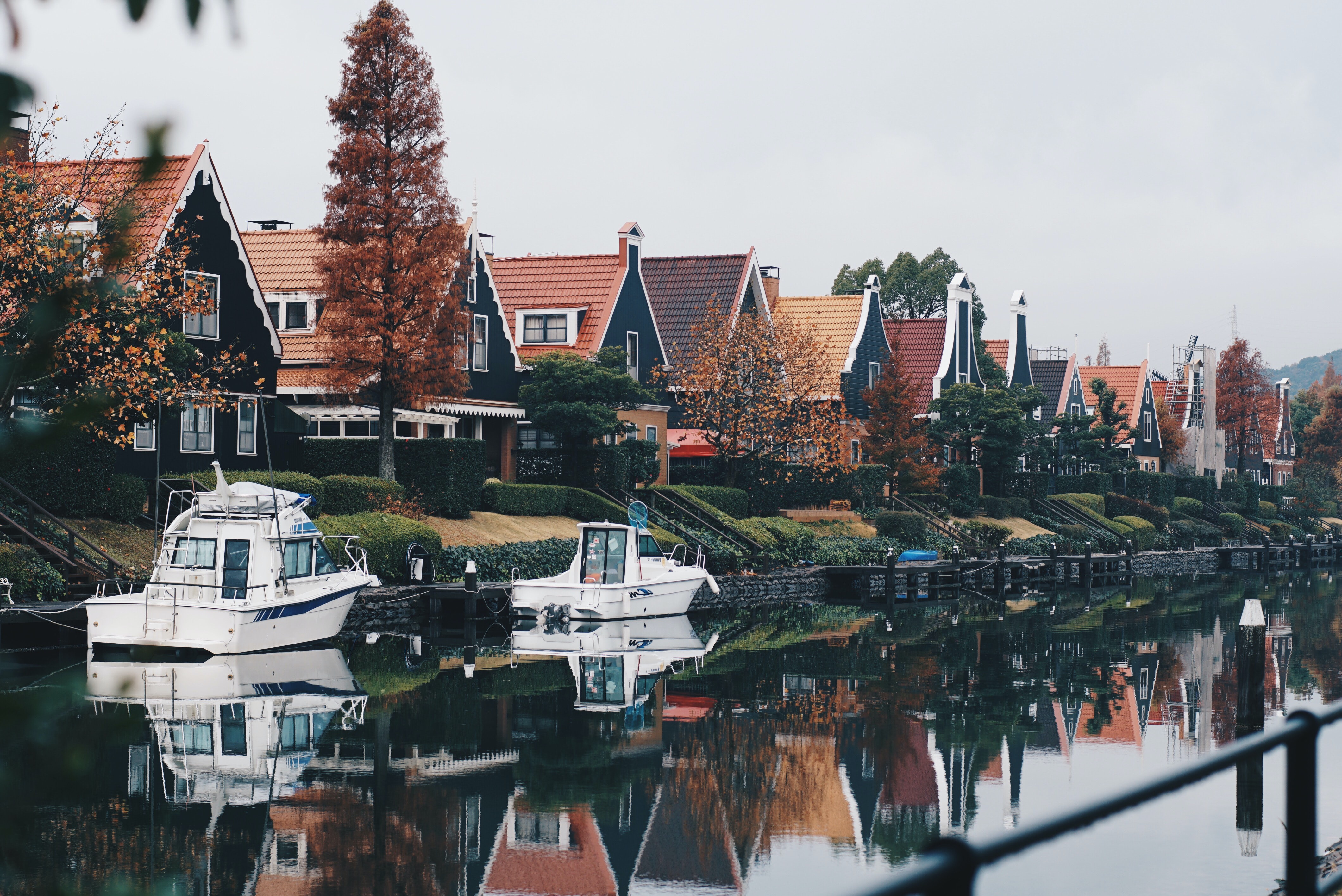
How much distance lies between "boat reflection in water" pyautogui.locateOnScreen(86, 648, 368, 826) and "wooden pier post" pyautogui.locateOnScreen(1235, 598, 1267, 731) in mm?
10678

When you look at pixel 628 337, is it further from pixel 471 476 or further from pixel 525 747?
pixel 525 747

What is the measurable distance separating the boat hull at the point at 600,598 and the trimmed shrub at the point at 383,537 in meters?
2.96

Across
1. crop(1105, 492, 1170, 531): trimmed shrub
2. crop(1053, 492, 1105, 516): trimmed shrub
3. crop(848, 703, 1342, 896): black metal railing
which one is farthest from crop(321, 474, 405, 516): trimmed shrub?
crop(1105, 492, 1170, 531): trimmed shrub

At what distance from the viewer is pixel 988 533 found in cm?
5775

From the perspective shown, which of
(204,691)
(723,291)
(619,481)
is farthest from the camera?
(723,291)

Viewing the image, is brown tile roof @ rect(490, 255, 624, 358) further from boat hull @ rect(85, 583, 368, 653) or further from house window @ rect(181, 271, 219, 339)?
boat hull @ rect(85, 583, 368, 653)

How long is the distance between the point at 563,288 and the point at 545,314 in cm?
149

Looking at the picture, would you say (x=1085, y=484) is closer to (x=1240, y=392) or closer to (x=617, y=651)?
(x=1240, y=392)

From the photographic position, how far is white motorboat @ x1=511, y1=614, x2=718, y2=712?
81.9 ft

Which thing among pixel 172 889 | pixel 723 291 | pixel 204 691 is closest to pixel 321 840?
pixel 204 691

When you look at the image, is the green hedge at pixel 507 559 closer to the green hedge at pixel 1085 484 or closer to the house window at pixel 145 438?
the house window at pixel 145 438

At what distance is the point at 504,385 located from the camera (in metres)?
50.0

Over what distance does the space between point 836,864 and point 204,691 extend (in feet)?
40.4

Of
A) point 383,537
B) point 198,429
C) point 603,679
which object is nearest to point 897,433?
point 383,537
